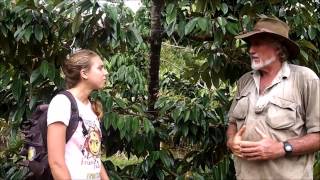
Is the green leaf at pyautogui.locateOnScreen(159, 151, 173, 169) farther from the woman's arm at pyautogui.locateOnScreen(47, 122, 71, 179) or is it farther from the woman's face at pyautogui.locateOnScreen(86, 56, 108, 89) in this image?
the woman's arm at pyautogui.locateOnScreen(47, 122, 71, 179)

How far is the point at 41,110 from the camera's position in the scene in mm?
2135

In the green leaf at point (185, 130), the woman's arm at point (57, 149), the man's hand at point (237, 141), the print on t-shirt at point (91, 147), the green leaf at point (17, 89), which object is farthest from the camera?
the green leaf at point (185, 130)

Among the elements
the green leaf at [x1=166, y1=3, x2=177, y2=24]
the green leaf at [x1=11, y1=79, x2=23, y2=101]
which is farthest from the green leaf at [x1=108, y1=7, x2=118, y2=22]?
the green leaf at [x1=11, y1=79, x2=23, y2=101]

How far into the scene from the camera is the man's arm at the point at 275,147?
83.0 inches

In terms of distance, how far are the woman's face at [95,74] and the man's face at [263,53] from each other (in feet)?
2.29

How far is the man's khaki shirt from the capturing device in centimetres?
215

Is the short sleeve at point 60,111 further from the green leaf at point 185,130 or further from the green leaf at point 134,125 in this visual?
the green leaf at point 185,130

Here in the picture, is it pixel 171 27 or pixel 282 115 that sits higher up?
pixel 171 27

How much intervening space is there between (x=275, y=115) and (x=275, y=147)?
0.47 ft

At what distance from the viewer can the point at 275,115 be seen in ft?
7.07

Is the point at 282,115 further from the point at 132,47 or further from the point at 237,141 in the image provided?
the point at 132,47

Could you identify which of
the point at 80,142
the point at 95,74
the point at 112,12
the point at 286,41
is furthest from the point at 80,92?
the point at 286,41

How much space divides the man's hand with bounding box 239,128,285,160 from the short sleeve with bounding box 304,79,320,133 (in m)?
0.17

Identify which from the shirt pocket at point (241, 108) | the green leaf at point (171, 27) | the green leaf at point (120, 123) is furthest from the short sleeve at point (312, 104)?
the green leaf at point (120, 123)
